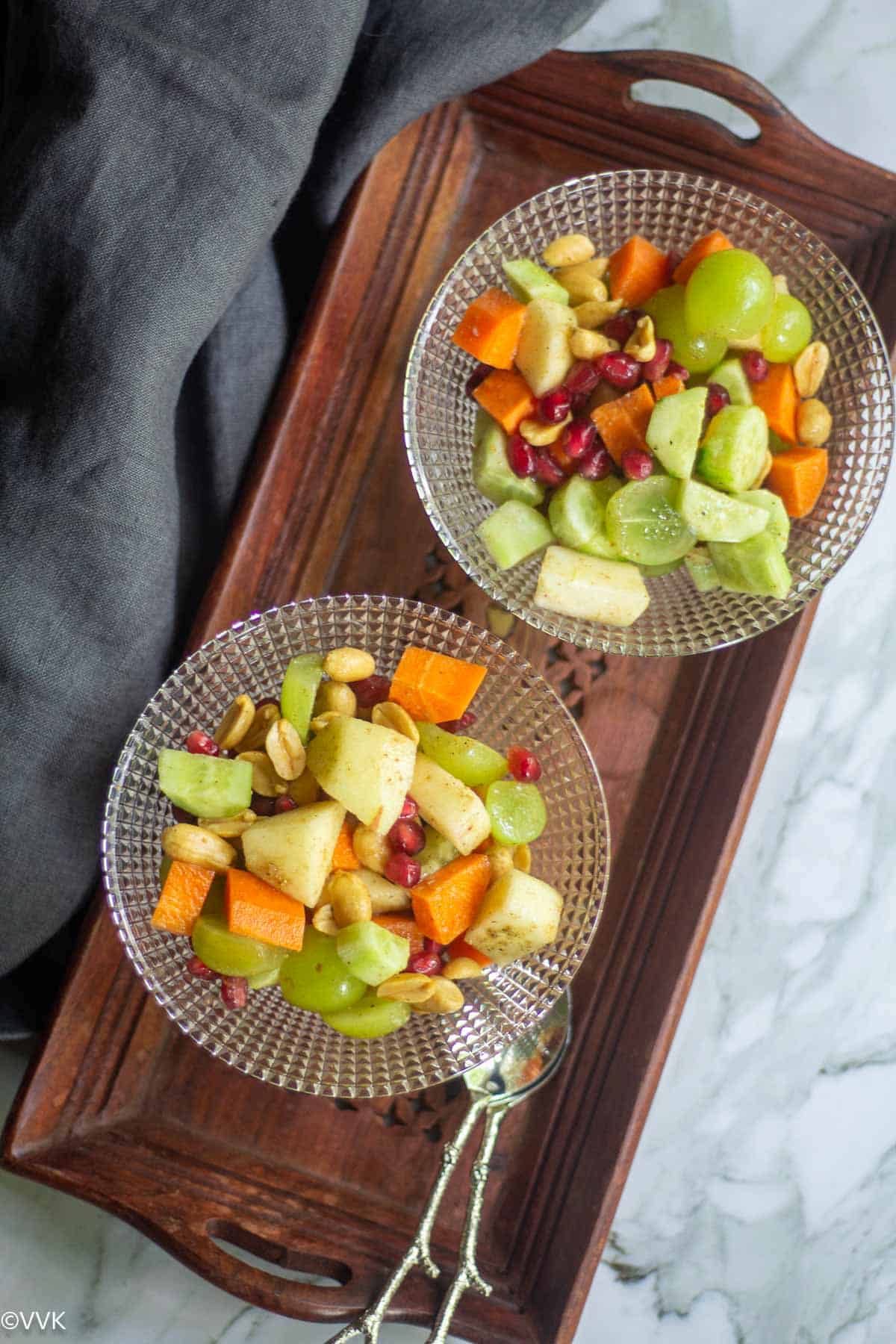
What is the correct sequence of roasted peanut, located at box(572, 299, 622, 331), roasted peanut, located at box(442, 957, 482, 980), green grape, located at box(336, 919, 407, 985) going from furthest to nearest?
roasted peanut, located at box(572, 299, 622, 331), roasted peanut, located at box(442, 957, 482, 980), green grape, located at box(336, 919, 407, 985)

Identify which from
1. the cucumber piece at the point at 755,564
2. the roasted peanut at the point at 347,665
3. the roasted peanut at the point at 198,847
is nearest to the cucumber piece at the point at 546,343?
the cucumber piece at the point at 755,564

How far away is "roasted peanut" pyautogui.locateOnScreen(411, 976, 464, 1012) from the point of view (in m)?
1.40

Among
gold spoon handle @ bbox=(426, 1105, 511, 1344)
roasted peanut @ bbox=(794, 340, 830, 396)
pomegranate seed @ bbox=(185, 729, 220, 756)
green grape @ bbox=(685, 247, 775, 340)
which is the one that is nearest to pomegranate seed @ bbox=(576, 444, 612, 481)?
green grape @ bbox=(685, 247, 775, 340)

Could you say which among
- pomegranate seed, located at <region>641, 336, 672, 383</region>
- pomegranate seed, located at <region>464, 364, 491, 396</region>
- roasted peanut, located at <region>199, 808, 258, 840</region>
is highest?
pomegranate seed, located at <region>641, 336, 672, 383</region>

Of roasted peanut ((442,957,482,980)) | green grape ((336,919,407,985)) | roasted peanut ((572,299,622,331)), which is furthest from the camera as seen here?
roasted peanut ((572,299,622,331))

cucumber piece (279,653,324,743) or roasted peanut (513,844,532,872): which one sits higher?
cucumber piece (279,653,324,743)

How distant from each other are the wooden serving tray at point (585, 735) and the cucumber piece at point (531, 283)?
21 centimetres

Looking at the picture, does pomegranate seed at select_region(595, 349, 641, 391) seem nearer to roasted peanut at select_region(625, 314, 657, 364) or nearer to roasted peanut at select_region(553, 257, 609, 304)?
roasted peanut at select_region(625, 314, 657, 364)

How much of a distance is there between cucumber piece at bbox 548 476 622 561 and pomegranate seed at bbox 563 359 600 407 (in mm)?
121

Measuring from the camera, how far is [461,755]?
1.44 m

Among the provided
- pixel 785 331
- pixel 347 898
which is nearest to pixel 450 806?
pixel 347 898

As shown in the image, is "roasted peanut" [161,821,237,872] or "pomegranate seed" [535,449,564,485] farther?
"pomegranate seed" [535,449,564,485]

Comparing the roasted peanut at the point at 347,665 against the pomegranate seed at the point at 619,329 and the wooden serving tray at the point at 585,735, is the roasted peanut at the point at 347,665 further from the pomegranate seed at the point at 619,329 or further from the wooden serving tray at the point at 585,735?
the pomegranate seed at the point at 619,329

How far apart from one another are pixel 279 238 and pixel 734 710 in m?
1.05
